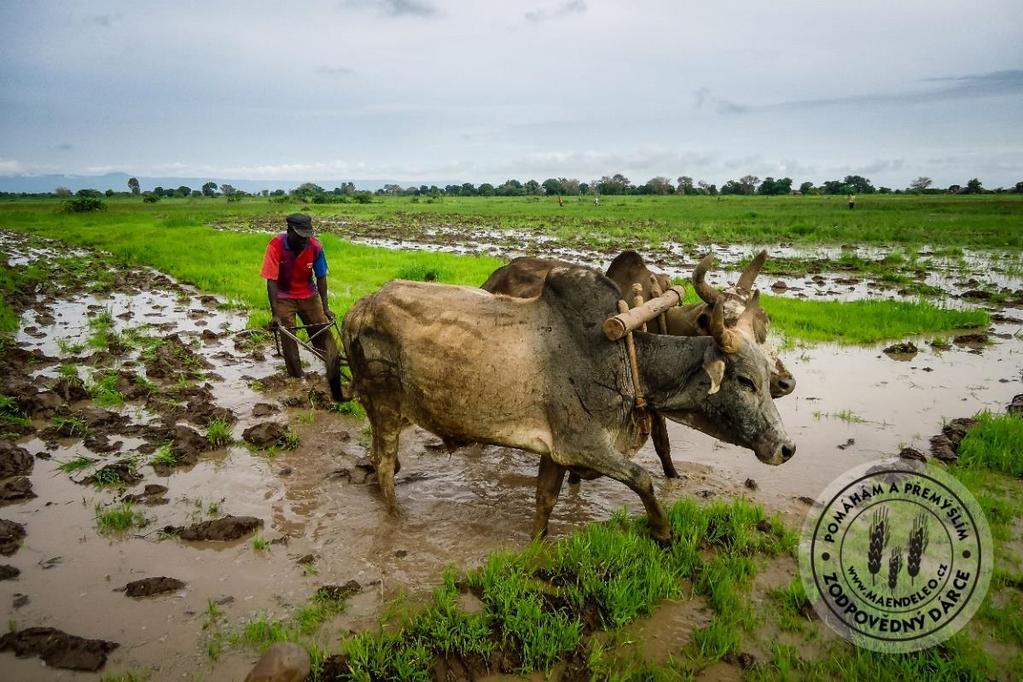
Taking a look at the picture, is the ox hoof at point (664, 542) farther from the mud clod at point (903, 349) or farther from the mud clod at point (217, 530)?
the mud clod at point (903, 349)

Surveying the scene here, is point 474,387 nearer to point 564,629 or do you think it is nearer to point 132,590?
point 564,629

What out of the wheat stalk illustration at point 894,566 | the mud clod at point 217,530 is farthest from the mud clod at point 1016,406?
the mud clod at point 217,530

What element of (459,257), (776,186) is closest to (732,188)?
(776,186)

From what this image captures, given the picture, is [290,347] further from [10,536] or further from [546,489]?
[546,489]

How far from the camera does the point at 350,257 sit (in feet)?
57.9

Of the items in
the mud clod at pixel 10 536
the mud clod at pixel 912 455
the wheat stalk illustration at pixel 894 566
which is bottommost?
the wheat stalk illustration at pixel 894 566

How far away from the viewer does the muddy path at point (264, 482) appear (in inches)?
150

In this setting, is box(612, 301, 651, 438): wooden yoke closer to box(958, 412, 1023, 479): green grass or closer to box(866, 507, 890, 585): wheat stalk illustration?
box(866, 507, 890, 585): wheat stalk illustration

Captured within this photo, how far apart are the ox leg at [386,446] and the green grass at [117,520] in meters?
1.83

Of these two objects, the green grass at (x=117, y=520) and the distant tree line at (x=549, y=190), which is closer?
the green grass at (x=117, y=520)

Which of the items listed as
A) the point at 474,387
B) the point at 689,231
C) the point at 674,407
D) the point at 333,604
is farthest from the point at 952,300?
the point at 689,231

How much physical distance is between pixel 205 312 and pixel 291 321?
17.4 feet

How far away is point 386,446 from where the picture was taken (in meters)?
4.92

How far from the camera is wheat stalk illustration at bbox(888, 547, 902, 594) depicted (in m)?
3.86
